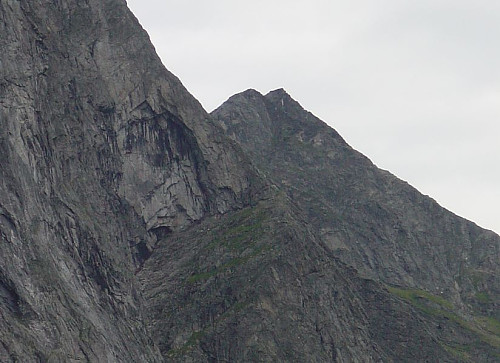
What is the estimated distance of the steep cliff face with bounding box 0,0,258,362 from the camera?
11381cm

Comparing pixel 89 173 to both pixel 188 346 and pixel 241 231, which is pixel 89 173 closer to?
pixel 241 231

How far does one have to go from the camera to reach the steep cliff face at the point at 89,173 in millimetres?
113812

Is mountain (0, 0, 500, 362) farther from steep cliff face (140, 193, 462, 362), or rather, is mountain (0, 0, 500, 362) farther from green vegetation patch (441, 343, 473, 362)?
green vegetation patch (441, 343, 473, 362)

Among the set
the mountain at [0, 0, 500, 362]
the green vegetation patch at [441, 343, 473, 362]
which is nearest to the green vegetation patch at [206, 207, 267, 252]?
A: the mountain at [0, 0, 500, 362]

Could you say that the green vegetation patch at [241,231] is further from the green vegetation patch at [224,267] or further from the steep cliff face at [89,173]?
the steep cliff face at [89,173]

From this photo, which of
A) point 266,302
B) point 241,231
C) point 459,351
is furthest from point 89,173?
point 459,351

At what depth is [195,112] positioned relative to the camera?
18225 cm

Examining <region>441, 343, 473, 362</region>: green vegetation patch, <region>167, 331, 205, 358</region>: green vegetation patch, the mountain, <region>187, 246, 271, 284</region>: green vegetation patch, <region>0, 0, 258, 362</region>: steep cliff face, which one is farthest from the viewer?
<region>441, 343, 473, 362</region>: green vegetation patch

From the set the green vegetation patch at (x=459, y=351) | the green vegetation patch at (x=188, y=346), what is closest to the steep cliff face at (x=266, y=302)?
the green vegetation patch at (x=188, y=346)

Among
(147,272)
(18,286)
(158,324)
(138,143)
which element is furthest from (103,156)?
(18,286)

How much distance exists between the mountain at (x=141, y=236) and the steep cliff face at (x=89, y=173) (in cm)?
30

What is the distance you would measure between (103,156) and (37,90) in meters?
23.1

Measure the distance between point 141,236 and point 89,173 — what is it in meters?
21.3

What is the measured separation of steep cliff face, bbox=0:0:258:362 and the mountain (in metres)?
0.30
